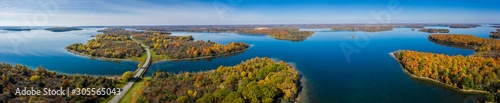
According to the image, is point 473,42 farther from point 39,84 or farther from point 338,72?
point 39,84

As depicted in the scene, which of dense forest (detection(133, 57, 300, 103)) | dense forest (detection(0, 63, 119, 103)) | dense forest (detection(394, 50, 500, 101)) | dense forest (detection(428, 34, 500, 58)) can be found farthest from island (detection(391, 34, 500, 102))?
dense forest (detection(0, 63, 119, 103))

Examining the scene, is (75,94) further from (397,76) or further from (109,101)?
(397,76)

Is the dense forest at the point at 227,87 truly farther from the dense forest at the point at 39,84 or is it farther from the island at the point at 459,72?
the island at the point at 459,72

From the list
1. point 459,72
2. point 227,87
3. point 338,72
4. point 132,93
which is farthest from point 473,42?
point 132,93

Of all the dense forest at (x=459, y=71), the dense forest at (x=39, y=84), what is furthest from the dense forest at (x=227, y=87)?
the dense forest at (x=459, y=71)

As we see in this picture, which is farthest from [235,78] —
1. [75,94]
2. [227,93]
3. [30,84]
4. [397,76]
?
[397,76]

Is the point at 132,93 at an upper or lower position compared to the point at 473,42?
lower
